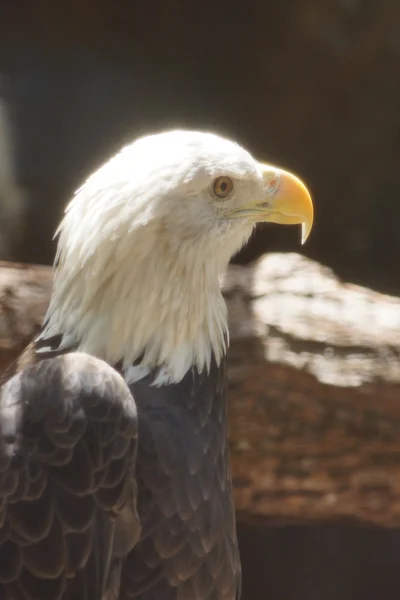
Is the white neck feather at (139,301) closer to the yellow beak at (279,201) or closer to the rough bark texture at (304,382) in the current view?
the yellow beak at (279,201)

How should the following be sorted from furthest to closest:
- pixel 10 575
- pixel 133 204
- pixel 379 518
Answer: pixel 379 518, pixel 133 204, pixel 10 575

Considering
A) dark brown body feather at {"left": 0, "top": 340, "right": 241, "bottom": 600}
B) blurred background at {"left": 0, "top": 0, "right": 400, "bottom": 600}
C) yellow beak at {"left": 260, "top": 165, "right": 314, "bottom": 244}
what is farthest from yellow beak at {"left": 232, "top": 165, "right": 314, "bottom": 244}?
blurred background at {"left": 0, "top": 0, "right": 400, "bottom": 600}

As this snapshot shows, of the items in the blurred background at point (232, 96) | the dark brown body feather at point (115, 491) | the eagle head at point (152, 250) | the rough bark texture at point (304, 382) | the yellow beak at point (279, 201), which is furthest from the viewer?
the blurred background at point (232, 96)

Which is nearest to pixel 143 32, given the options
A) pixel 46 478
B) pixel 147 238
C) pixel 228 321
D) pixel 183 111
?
pixel 183 111

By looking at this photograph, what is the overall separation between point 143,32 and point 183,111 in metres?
0.58

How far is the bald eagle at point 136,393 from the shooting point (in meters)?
2.04

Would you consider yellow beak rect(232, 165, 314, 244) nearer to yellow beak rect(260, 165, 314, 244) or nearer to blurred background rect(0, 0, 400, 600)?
yellow beak rect(260, 165, 314, 244)

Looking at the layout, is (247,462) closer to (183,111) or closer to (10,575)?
(10,575)

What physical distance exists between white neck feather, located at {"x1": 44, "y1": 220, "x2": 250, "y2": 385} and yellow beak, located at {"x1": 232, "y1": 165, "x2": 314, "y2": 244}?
0.16m

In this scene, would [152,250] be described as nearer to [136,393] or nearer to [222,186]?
[222,186]

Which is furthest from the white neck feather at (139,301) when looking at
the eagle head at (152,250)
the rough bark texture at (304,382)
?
the rough bark texture at (304,382)

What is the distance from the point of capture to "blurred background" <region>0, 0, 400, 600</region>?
16.9 ft

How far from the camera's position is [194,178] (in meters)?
2.35

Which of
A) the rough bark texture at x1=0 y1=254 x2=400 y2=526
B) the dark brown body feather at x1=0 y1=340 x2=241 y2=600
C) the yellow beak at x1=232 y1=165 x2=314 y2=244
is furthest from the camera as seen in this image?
the rough bark texture at x1=0 y1=254 x2=400 y2=526
